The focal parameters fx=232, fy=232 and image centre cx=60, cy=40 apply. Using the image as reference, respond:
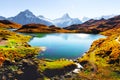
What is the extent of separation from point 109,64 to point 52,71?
18218mm

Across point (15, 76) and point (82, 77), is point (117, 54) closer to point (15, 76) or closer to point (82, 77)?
point (82, 77)

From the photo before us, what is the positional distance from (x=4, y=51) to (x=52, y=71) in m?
18.0

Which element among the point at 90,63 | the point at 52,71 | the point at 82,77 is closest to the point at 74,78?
the point at 82,77

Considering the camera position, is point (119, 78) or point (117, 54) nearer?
point (119, 78)

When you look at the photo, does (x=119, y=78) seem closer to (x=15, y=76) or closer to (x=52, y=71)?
(x=52, y=71)

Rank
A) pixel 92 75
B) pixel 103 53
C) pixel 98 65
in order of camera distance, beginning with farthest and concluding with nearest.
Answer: pixel 103 53 → pixel 98 65 → pixel 92 75

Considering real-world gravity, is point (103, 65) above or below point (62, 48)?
below

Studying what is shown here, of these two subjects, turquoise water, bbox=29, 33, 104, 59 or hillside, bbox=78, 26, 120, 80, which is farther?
turquoise water, bbox=29, 33, 104, 59

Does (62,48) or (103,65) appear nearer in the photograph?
(103,65)

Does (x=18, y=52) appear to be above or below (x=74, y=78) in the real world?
above

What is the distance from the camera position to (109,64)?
216 feet

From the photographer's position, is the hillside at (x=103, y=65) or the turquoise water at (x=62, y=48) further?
the turquoise water at (x=62, y=48)

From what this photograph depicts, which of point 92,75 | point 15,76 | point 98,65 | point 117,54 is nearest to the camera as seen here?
point 15,76

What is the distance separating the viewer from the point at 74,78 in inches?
2071
